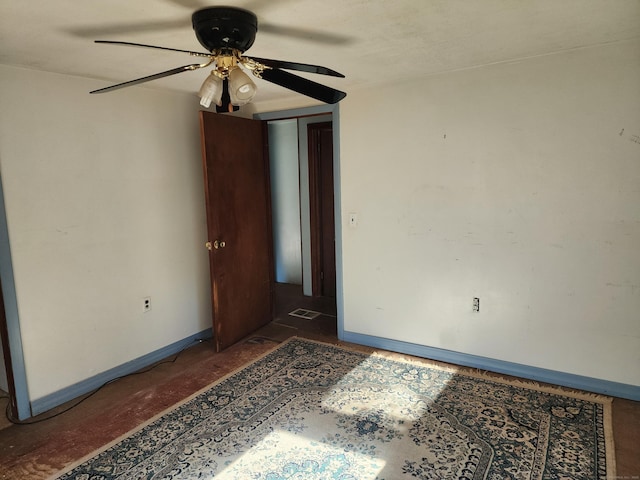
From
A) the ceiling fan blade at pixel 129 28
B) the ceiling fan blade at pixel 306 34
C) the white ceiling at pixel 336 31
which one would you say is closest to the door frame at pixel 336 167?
the white ceiling at pixel 336 31

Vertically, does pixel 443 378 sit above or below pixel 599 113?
below

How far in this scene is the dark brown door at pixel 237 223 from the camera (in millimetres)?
3340

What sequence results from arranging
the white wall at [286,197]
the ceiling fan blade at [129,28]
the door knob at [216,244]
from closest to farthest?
1. the ceiling fan blade at [129,28]
2. the door knob at [216,244]
3. the white wall at [286,197]

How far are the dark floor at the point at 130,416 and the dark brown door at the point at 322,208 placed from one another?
127 cm

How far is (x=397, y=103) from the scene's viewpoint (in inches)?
122

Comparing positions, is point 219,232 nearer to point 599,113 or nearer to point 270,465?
point 270,465

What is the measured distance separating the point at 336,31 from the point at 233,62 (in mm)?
574

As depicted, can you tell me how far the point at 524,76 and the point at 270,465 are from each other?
2.71 m

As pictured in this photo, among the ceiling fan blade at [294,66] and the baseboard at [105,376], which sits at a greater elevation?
the ceiling fan blade at [294,66]

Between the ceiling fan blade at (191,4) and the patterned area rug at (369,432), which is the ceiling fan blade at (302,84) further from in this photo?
the patterned area rug at (369,432)

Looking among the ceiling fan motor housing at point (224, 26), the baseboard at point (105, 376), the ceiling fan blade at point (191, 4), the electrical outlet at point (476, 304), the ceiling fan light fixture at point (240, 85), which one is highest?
the ceiling fan blade at point (191, 4)

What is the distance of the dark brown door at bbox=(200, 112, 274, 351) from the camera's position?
3340 millimetres

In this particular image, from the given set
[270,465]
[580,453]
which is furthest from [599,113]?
[270,465]

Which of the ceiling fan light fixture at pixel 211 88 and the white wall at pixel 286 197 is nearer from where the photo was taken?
the ceiling fan light fixture at pixel 211 88
